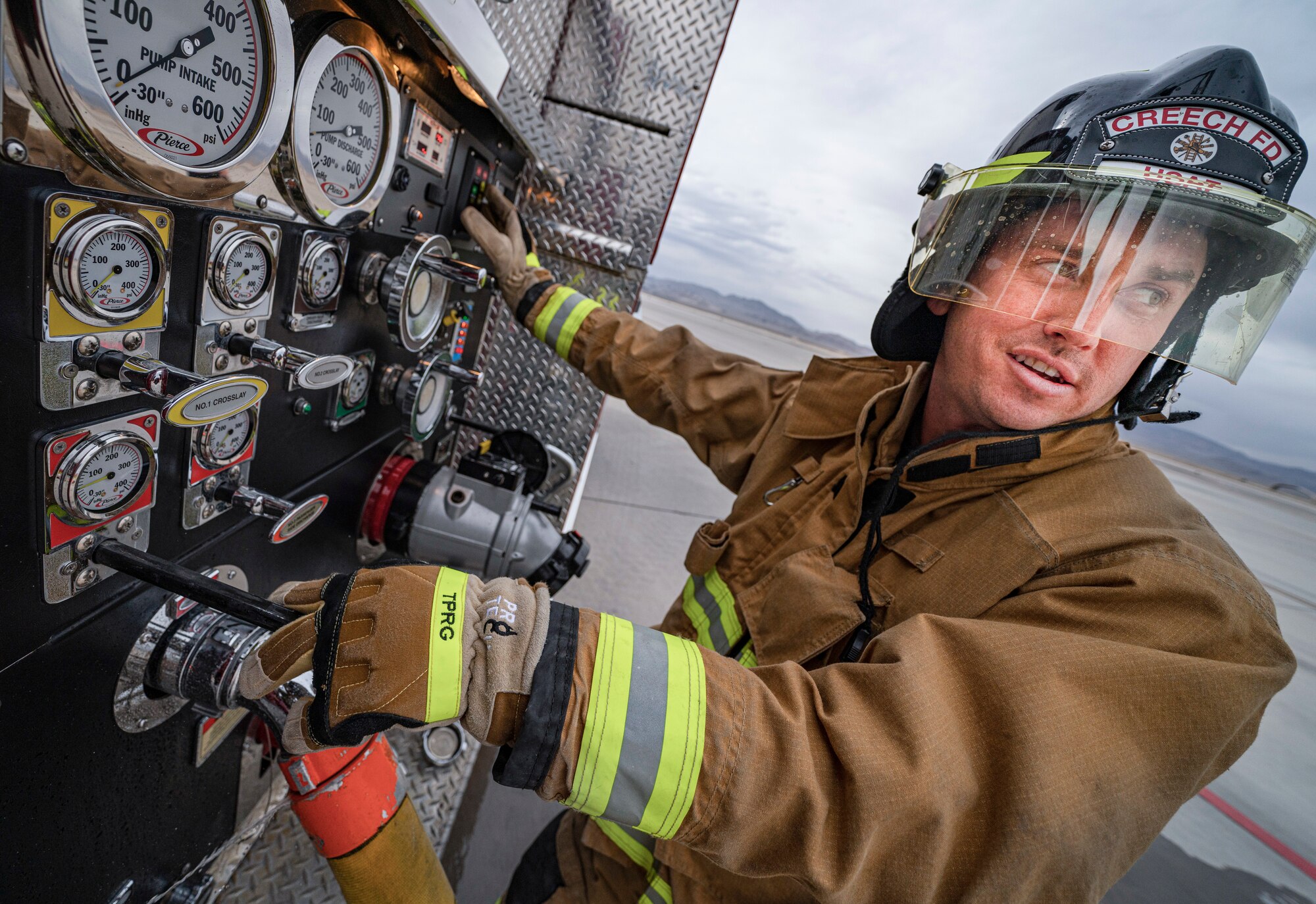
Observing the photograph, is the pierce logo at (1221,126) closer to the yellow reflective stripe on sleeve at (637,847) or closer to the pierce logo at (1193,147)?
the pierce logo at (1193,147)

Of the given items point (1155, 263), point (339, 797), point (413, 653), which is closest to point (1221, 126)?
point (1155, 263)

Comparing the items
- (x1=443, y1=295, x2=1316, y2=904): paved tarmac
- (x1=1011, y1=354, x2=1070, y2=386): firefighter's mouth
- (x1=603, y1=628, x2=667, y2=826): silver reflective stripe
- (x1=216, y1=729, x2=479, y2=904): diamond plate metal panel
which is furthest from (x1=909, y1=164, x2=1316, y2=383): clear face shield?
(x1=443, y1=295, x2=1316, y2=904): paved tarmac

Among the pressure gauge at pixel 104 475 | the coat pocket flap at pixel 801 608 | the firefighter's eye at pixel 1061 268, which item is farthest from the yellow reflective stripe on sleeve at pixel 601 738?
the firefighter's eye at pixel 1061 268

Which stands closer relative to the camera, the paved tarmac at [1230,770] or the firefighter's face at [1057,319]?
the firefighter's face at [1057,319]

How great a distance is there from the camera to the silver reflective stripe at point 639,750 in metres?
0.73

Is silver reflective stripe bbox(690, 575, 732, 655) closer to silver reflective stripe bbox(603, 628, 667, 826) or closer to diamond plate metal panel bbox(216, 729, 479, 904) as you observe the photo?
silver reflective stripe bbox(603, 628, 667, 826)

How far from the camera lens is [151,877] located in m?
1.12

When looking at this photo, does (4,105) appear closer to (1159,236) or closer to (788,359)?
(1159,236)

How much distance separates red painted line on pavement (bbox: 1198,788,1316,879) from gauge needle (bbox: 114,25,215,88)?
3.42 metres

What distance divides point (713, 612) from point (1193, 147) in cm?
129

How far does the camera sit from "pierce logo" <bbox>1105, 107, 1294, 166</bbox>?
1001 mm

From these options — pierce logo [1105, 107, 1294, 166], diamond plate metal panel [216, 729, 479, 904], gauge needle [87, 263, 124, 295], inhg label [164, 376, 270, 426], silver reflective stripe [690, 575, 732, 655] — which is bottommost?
diamond plate metal panel [216, 729, 479, 904]

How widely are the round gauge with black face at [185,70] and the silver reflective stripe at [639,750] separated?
0.84 m

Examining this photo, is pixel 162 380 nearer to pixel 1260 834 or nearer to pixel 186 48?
pixel 186 48
